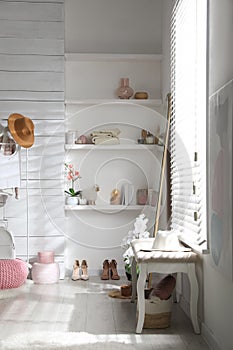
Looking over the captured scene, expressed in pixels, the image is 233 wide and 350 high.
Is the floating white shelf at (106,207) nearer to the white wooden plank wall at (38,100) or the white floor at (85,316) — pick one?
the white wooden plank wall at (38,100)

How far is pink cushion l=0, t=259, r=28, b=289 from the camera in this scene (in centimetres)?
542

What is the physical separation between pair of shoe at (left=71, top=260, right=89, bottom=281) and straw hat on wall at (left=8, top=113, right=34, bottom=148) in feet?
4.45

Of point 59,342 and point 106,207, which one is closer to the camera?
point 59,342

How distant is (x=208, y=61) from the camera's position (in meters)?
3.73

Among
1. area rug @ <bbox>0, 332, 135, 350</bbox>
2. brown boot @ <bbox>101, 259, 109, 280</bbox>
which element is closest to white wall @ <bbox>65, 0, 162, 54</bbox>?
brown boot @ <bbox>101, 259, 109, 280</bbox>

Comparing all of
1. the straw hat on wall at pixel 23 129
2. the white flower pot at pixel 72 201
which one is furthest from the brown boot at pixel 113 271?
the straw hat on wall at pixel 23 129

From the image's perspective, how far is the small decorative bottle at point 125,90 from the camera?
20.9 feet

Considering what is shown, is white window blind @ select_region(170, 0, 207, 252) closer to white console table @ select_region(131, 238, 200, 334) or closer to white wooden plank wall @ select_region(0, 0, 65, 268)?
white console table @ select_region(131, 238, 200, 334)

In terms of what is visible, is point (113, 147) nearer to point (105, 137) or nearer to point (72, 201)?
point (105, 137)

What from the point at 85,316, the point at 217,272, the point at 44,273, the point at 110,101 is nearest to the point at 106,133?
the point at 110,101

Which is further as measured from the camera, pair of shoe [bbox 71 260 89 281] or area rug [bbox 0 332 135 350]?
pair of shoe [bbox 71 260 89 281]

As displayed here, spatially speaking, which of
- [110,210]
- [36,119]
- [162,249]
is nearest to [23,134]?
[36,119]

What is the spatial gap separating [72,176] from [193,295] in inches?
108

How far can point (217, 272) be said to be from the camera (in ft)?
11.6
